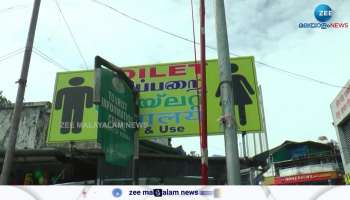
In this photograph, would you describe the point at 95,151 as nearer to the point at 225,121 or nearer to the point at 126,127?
the point at 126,127

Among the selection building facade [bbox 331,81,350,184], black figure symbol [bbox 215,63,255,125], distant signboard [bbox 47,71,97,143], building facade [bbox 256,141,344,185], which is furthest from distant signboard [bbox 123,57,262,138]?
building facade [bbox 256,141,344,185]

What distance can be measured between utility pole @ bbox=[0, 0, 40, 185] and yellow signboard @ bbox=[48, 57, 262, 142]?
2.16m

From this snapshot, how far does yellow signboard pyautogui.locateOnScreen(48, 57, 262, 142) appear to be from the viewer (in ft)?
40.1

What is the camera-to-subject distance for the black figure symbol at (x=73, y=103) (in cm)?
1274

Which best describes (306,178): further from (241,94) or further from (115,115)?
(115,115)

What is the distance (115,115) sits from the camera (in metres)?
9.65

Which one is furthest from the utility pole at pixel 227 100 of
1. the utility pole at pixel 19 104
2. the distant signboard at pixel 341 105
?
the distant signboard at pixel 341 105

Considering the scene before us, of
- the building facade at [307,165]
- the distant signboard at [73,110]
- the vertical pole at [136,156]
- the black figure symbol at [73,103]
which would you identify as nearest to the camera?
the vertical pole at [136,156]

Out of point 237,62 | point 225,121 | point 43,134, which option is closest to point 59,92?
point 43,134

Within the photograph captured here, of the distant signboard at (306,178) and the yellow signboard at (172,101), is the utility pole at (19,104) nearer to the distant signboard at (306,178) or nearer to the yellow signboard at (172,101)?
the yellow signboard at (172,101)

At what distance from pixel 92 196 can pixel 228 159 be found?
2.36 m

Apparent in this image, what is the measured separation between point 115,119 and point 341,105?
10.9m

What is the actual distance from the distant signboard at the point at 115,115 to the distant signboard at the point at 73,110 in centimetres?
225

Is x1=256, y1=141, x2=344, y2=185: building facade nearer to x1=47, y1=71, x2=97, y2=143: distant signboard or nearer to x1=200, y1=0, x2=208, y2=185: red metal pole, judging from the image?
x1=47, y1=71, x2=97, y2=143: distant signboard
